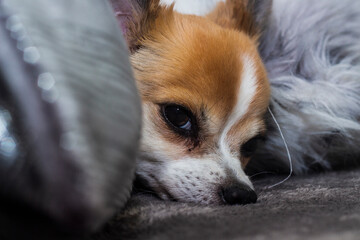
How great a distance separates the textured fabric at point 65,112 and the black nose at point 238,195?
0.38m

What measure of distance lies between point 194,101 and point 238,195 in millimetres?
233

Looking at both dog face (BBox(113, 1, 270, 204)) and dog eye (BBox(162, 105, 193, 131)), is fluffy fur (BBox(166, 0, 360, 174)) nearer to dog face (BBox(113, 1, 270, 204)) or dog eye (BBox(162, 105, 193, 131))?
dog face (BBox(113, 1, 270, 204))

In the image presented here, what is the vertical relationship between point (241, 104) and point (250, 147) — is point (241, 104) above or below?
above

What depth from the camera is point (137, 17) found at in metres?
1.04

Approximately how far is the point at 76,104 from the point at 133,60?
62 cm

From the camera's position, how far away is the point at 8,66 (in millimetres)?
434

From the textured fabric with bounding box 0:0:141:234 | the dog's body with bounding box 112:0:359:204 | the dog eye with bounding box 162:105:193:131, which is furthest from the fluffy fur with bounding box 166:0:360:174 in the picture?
the textured fabric with bounding box 0:0:141:234

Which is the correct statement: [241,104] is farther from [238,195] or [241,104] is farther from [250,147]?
[238,195]

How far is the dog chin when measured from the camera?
2.79ft

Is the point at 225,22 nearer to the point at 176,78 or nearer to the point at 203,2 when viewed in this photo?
the point at 203,2

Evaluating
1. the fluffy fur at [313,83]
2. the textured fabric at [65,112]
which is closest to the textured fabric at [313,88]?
the fluffy fur at [313,83]

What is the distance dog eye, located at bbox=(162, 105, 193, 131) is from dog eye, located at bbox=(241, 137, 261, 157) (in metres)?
0.19

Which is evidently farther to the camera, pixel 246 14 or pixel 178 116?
pixel 246 14

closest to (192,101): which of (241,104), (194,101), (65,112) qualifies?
(194,101)
